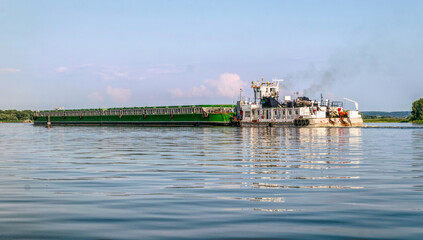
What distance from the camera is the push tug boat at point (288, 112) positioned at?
10300cm

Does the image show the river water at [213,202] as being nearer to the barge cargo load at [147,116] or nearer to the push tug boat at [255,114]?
the push tug boat at [255,114]

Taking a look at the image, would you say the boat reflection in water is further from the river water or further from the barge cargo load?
the barge cargo load

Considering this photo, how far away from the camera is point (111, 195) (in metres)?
14.4

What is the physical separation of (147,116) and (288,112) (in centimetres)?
5187

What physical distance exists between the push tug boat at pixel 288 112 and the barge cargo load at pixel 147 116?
17.8 ft

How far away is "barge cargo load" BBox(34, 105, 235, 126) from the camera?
12181 cm

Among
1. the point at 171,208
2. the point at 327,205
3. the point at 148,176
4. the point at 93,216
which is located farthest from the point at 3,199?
the point at 327,205

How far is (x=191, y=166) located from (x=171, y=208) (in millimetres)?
11352

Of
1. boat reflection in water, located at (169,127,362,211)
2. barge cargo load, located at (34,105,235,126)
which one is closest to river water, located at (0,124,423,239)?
boat reflection in water, located at (169,127,362,211)

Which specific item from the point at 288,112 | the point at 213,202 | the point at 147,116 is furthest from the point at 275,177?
the point at 147,116

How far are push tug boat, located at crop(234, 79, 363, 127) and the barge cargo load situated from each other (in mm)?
5421

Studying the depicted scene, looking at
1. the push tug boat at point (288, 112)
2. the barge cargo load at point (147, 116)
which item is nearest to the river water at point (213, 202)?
the push tug boat at point (288, 112)

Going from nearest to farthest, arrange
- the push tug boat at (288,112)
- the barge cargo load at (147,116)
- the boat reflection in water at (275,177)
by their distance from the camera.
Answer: the boat reflection in water at (275,177) → the push tug boat at (288,112) → the barge cargo load at (147,116)

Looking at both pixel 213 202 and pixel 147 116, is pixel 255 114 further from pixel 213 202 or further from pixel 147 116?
pixel 213 202
